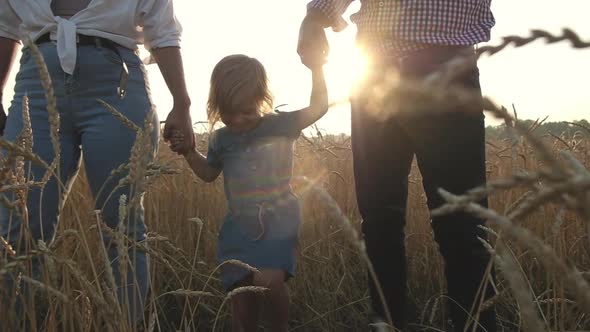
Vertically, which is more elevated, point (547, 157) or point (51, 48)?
A: point (51, 48)

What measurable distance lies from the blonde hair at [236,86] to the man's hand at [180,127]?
6.7 inches

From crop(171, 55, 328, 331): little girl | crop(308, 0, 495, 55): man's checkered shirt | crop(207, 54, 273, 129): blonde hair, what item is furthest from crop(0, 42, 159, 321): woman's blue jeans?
crop(308, 0, 495, 55): man's checkered shirt

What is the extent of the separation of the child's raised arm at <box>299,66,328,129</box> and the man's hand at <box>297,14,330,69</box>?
33mm

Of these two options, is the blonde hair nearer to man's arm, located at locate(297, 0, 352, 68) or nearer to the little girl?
the little girl

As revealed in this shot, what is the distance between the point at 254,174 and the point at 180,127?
0.96 feet

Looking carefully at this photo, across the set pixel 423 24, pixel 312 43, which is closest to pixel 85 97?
pixel 312 43

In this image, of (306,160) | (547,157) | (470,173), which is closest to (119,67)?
(470,173)

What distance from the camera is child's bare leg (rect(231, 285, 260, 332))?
5.89 feet

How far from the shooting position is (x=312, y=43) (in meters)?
1.79

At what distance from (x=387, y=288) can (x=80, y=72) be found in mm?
1127

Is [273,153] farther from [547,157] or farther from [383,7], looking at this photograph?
[547,157]

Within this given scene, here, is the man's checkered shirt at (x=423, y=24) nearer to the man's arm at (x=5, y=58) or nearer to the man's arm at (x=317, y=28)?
the man's arm at (x=317, y=28)

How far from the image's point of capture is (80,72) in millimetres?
1631

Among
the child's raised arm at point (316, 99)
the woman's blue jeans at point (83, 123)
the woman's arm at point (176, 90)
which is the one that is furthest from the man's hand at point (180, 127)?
the child's raised arm at point (316, 99)
